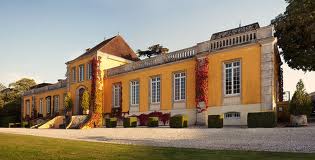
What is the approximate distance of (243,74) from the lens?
22.7 m

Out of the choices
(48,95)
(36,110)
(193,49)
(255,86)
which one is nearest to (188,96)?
(193,49)

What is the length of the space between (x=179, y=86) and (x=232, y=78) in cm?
490

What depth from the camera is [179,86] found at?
26891mm

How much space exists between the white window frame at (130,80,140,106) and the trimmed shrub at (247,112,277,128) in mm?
12886

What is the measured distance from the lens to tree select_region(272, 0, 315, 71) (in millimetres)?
25719

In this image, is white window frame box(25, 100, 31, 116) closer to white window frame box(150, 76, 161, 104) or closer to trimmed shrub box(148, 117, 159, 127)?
white window frame box(150, 76, 161, 104)

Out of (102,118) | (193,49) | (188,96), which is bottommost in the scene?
(102,118)

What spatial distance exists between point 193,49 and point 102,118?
Answer: 1261cm

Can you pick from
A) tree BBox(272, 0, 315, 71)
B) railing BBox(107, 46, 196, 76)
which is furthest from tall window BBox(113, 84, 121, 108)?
tree BBox(272, 0, 315, 71)

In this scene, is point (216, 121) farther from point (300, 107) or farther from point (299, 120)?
point (300, 107)

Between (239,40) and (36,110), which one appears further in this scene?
(36,110)

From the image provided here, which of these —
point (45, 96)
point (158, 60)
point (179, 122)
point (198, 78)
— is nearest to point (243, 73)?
point (198, 78)

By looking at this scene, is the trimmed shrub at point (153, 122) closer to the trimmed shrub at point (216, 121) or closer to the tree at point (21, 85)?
the trimmed shrub at point (216, 121)

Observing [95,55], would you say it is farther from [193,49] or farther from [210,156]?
[210,156]
